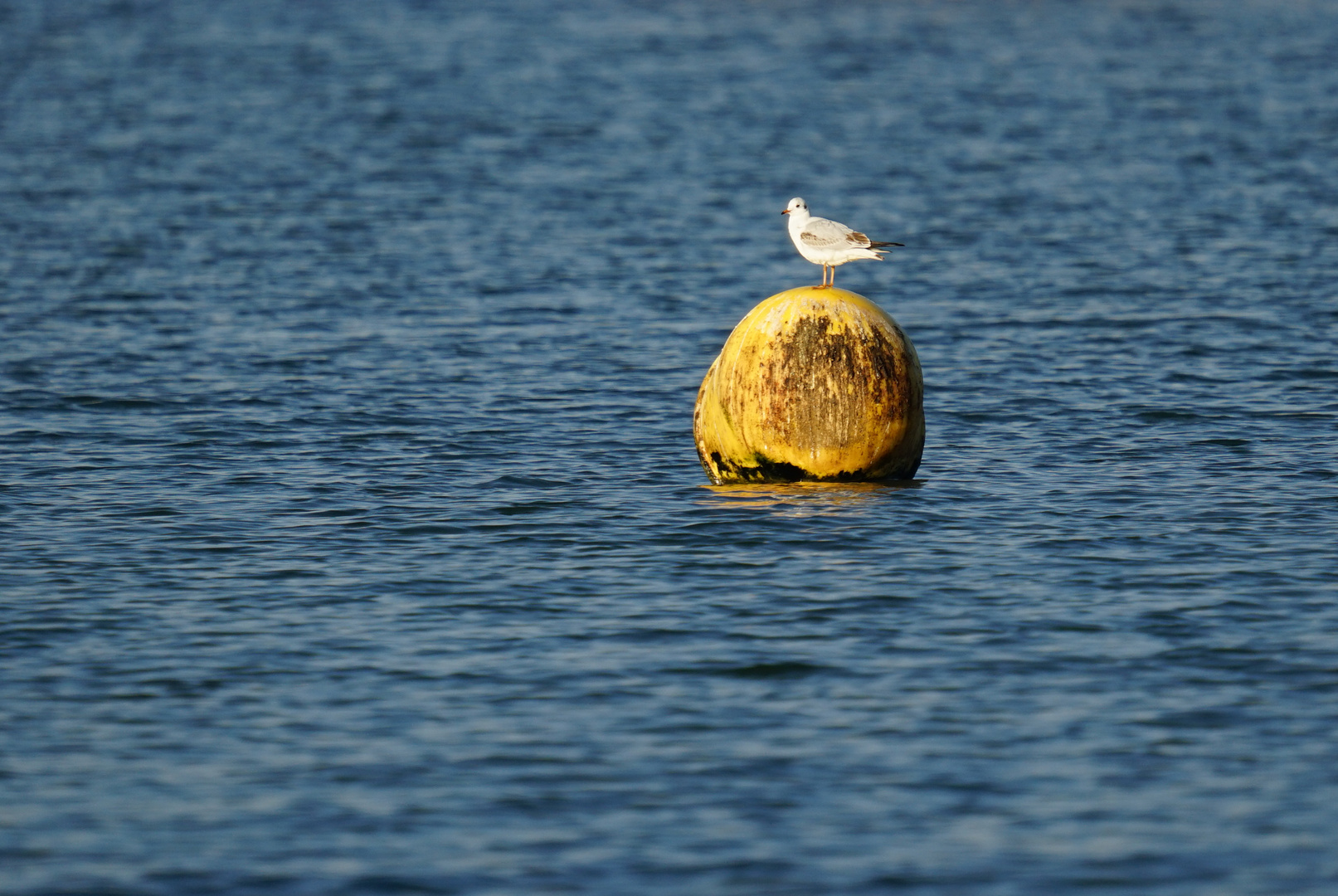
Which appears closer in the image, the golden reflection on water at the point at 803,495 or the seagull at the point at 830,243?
the golden reflection on water at the point at 803,495

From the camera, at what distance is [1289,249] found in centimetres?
3653

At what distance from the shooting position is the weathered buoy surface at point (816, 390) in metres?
18.5

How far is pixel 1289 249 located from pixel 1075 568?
2172 centimetres

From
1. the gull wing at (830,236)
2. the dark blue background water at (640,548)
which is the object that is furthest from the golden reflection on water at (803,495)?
the gull wing at (830,236)

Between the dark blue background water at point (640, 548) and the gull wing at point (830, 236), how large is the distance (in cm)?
256

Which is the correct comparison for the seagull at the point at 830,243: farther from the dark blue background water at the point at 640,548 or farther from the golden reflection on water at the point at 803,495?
the dark blue background water at the point at 640,548

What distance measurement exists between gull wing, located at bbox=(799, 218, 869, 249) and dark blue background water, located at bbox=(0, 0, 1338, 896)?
256cm

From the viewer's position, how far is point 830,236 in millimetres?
19672

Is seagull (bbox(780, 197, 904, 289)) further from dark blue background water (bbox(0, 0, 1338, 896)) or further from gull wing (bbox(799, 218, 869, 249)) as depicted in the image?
dark blue background water (bbox(0, 0, 1338, 896))

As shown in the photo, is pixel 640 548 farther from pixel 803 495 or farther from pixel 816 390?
pixel 816 390

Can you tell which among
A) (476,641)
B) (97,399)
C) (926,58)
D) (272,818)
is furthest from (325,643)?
(926,58)

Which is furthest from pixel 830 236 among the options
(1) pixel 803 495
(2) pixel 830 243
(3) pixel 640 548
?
(3) pixel 640 548

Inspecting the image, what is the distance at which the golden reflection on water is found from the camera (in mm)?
18781

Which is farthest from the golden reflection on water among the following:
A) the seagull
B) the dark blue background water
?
the seagull
